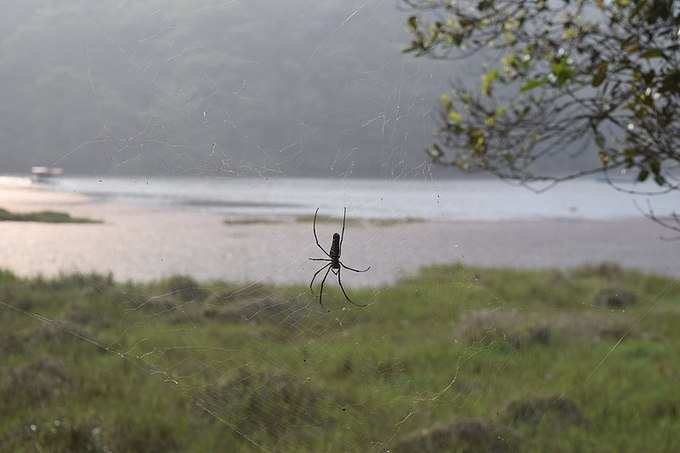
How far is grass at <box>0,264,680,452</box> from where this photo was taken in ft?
7.02

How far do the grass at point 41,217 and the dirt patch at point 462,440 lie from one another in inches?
114

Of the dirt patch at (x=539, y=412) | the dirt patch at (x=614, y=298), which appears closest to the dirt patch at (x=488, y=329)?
the dirt patch at (x=539, y=412)

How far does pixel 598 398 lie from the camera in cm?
685

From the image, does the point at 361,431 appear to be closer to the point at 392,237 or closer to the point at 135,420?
the point at 392,237

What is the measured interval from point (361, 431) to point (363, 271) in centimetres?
62

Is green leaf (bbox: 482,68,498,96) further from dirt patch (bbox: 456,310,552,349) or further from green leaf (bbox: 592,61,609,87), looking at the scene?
dirt patch (bbox: 456,310,552,349)

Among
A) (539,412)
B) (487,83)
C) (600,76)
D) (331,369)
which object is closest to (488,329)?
(331,369)

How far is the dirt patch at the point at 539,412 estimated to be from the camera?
19.2 feet

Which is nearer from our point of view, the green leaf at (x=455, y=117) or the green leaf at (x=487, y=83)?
the green leaf at (x=487, y=83)

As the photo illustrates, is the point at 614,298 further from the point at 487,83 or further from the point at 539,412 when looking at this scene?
the point at 487,83

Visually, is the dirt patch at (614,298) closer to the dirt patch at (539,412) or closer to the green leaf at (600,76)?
the dirt patch at (539,412)

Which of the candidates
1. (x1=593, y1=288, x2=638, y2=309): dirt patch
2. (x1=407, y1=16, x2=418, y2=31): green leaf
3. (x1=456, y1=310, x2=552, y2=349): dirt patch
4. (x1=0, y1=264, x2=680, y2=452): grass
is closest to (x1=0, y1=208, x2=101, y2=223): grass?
(x1=0, y1=264, x2=680, y2=452): grass

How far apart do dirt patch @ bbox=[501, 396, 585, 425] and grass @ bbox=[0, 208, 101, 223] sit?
12.3 ft

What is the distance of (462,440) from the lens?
534cm
